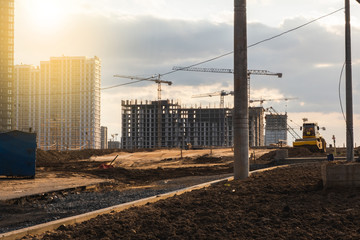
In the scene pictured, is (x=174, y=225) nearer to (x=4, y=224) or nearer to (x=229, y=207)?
(x=229, y=207)

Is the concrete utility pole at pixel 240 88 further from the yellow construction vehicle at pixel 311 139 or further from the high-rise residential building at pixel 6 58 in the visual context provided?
the high-rise residential building at pixel 6 58

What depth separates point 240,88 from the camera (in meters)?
16.0

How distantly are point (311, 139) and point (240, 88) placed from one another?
29.0m

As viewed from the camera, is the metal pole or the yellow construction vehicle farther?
the yellow construction vehicle

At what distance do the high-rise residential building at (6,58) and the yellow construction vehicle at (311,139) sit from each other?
107 m

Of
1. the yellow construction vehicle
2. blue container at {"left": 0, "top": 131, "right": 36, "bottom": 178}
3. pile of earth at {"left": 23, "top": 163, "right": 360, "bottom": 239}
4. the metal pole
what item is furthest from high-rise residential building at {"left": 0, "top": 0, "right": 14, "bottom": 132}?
pile of earth at {"left": 23, "top": 163, "right": 360, "bottom": 239}

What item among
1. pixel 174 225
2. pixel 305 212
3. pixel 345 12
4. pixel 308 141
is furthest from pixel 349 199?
pixel 308 141

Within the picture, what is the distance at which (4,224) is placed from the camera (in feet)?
33.1

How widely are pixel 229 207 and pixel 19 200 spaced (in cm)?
769

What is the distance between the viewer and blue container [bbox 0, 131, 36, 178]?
2247cm

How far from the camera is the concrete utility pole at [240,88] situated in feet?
52.3

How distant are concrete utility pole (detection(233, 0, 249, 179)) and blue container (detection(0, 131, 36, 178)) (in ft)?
36.9

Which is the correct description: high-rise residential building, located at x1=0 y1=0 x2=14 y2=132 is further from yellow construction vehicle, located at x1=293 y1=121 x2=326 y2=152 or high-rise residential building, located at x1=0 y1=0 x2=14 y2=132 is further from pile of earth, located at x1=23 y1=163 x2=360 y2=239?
pile of earth, located at x1=23 y1=163 x2=360 y2=239

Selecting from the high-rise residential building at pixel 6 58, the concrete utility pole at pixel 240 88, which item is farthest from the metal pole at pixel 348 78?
the high-rise residential building at pixel 6 58
